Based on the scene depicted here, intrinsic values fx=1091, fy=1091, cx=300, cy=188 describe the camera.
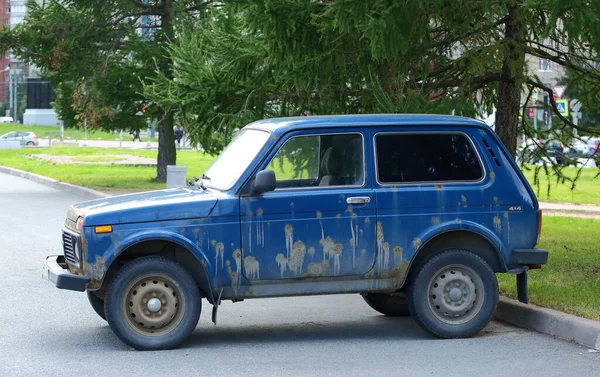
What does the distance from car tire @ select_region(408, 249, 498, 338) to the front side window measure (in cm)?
96

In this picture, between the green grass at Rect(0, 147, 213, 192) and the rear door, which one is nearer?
the rear door

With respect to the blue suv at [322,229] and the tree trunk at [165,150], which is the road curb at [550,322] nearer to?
the blue suv at [322,229]

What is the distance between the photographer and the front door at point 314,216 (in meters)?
8.47

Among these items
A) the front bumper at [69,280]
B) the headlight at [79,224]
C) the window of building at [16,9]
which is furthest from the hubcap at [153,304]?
the window of building at [16,9]

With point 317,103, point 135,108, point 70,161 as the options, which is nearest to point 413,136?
point 317,103

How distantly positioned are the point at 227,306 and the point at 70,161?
37126 millimetres

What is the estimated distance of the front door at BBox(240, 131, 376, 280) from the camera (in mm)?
8469

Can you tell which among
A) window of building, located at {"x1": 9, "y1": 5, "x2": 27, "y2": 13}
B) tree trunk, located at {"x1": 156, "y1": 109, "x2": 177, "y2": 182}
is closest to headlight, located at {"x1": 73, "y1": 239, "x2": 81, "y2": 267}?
tree trunk, located at {"x1": 156, "y1": 109, "x2": 177, "y2": 182}

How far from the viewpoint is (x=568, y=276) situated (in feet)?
37.6

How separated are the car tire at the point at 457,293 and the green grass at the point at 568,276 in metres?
0.85

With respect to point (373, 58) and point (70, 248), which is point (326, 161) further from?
point (373, 58)

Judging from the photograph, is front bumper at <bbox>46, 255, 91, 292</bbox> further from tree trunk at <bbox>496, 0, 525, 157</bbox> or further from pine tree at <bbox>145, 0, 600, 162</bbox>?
tree trunk at <bbox>496, 0, 525, 157</bbox>

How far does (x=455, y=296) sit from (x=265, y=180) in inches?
72.5

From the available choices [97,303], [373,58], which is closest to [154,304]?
[97,303]
